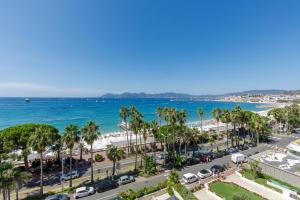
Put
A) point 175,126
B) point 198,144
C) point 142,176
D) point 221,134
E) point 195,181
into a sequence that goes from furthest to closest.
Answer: point 221,134, point 198,144, point 175,126, point 142,176, point 195,181

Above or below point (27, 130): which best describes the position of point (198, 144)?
below

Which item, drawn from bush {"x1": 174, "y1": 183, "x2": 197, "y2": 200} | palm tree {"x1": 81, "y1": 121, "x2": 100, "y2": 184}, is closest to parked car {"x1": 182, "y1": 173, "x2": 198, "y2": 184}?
bush {"x1": 174, "y1": 183, "x2": 197, "y2": 200}

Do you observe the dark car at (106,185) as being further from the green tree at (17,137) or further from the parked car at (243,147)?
the parked car at (243,147)

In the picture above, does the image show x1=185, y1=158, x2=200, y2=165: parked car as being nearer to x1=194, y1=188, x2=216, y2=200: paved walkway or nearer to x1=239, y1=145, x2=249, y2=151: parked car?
x1=194, y1=188, x2=216, y2=200: paved walkway

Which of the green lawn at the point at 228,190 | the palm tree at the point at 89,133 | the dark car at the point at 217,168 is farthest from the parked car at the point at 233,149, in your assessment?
the palm tree at the point at 89,133

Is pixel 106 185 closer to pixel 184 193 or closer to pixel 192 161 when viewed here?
pixel 184 193

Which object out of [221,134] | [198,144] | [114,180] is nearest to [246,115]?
[221,134]

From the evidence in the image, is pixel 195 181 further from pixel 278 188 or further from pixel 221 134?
pixel 221 134

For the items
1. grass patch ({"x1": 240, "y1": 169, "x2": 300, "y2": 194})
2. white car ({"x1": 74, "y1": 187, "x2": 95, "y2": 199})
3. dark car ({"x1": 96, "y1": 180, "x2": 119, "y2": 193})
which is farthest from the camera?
dark car ({"x1": 96, "y1": 180, "x2": 119, "y2": 193})
